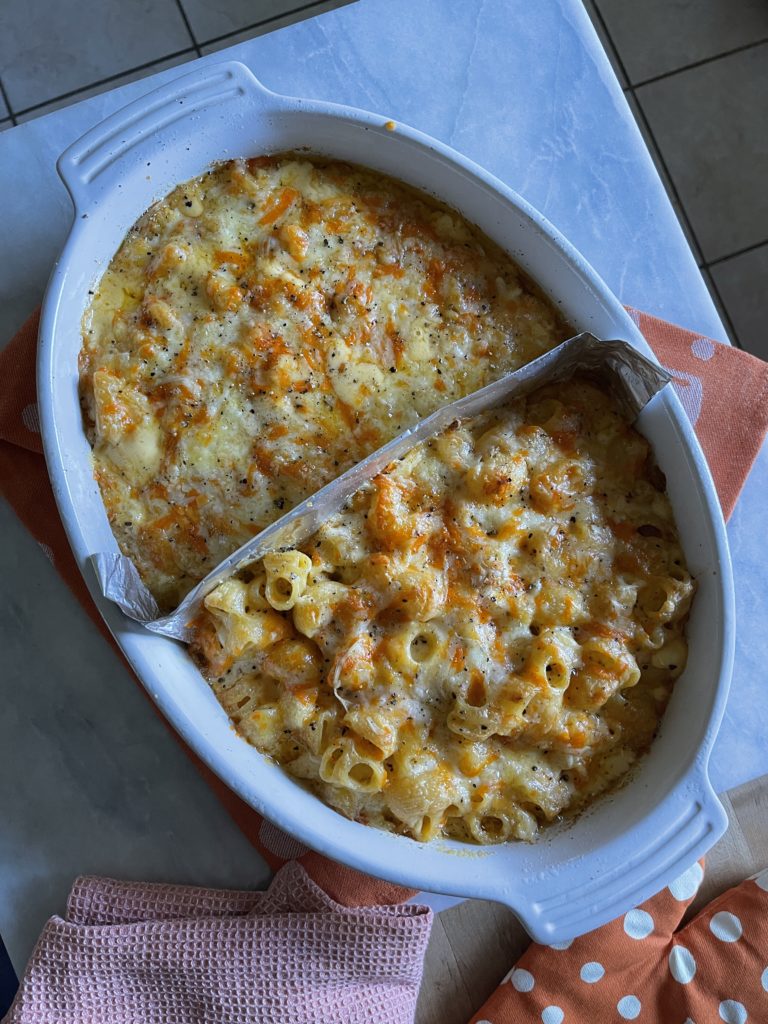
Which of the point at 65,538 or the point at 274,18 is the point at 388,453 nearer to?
the point at 65,538

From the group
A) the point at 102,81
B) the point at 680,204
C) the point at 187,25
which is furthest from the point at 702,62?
the point at 102,81

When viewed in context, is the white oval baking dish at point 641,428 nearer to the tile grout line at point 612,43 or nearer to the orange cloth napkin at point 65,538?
the orange cloth napkin at point 65,538

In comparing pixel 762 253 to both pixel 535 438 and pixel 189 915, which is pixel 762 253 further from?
pixel 189 915

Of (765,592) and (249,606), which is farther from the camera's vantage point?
(765,592)

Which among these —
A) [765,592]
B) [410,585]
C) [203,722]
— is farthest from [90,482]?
[765,592]

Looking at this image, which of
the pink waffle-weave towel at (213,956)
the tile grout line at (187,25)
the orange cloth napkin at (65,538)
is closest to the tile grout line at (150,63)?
the tile grout line at (187,25)

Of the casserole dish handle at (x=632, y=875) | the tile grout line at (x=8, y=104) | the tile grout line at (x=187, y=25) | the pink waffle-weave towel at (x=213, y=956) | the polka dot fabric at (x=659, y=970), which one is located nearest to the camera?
the casserole dish handle at (x=632, y=875)
